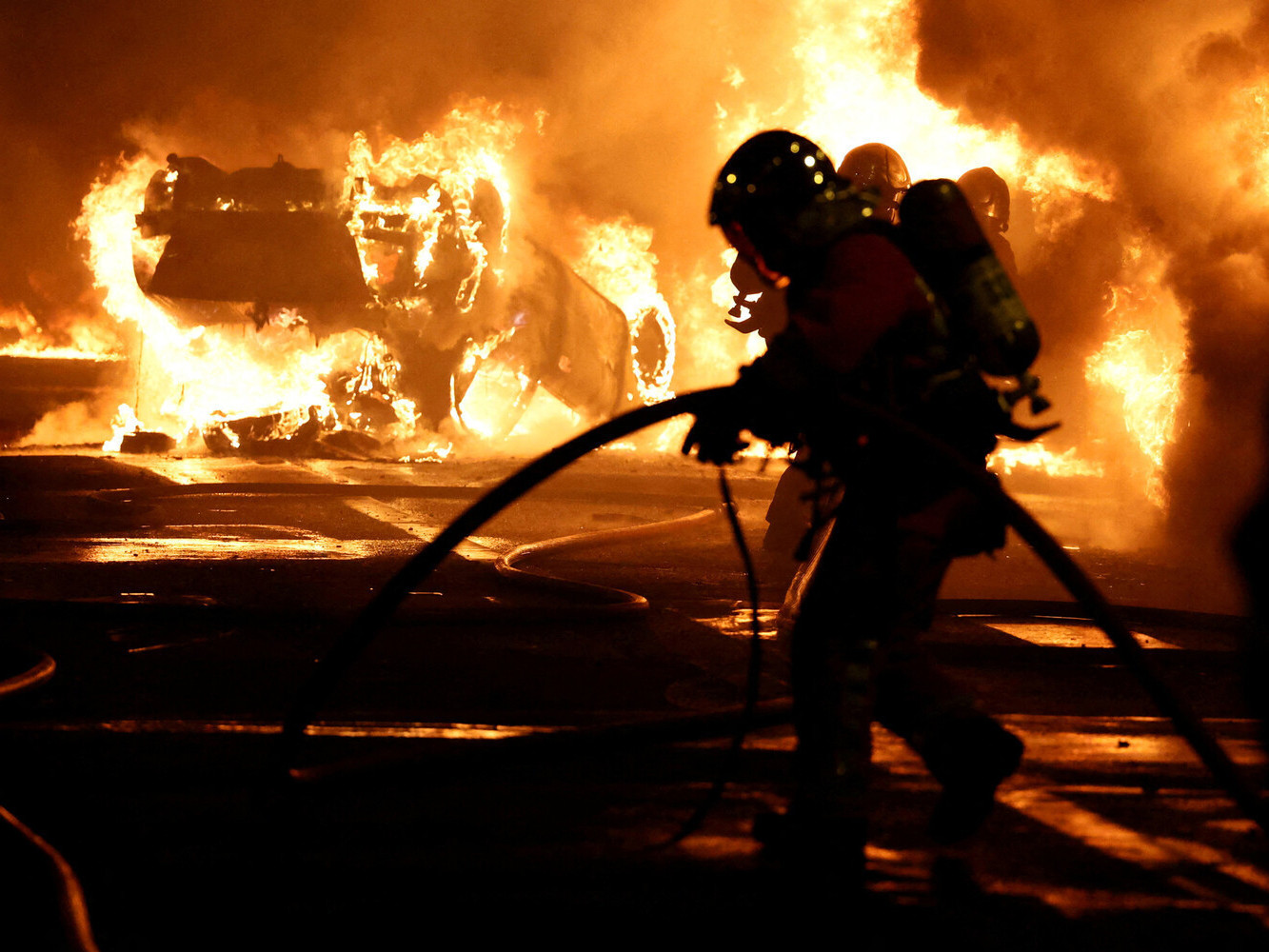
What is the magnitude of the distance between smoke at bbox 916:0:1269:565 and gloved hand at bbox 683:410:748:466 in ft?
25.3

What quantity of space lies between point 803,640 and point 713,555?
17.1ft

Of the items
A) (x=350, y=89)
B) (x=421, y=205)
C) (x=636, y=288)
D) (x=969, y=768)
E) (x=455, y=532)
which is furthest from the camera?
(x=350, y=89)

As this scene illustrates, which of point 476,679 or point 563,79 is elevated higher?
point 563,79

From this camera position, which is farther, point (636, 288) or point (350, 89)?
point (350, 89)

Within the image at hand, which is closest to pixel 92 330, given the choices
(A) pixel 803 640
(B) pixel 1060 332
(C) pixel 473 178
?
(C) pixel 473 178

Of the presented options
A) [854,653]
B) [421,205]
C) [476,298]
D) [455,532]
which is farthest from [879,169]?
[421,205]

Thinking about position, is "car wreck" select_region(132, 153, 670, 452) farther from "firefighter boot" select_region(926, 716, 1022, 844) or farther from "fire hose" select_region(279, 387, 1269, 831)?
"firefighter boot" select_region(926, 716, 1022, 844)

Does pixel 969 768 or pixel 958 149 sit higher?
pixel 958 149

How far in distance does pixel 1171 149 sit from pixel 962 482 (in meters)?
10.5

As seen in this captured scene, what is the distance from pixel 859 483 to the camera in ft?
8.45

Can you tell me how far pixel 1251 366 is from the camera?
918 centimetres

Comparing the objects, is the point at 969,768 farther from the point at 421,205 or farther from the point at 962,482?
the point at 421,205

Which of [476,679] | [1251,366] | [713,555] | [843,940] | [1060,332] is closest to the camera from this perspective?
[843,940]

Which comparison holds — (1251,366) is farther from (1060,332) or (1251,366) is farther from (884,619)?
(884,619)
